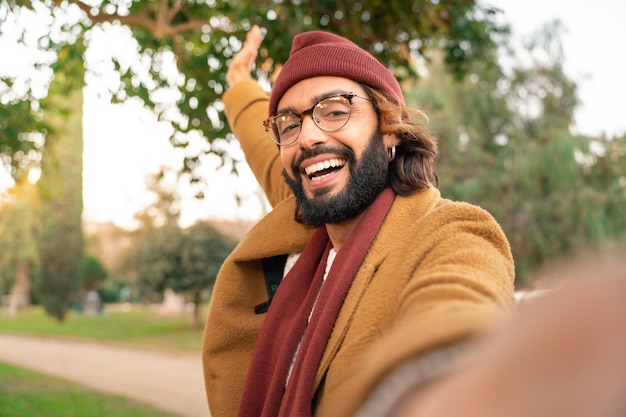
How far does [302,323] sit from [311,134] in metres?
0.65

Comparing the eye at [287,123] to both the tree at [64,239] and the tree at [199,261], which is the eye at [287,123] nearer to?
the tree at [199,261]

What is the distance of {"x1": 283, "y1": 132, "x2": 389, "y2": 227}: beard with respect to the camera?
1954 millimetres

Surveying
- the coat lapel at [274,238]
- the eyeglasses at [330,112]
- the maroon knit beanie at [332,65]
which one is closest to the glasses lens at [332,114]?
the eyeglasses at [330,112]

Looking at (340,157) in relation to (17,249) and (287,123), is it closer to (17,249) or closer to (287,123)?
(287,123)

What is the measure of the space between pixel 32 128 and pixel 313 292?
281 inches

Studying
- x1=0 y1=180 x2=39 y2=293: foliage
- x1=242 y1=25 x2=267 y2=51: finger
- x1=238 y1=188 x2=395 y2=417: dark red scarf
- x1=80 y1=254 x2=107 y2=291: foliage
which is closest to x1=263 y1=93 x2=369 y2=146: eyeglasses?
x1=238 y1=188 x2=395 y2=417: dark red scarf

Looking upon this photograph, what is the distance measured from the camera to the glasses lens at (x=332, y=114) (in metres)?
1.98

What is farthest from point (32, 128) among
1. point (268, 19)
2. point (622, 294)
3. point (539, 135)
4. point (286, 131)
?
point (539, 135)

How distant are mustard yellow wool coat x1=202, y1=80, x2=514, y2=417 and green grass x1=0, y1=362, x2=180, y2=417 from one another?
633cm

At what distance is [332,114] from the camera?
6.54ft

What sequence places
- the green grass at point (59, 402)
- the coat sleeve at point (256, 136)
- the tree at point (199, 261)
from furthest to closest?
the tree at point (199, 261)
the green grass at point (59, 402)
the coat sleeve at point (256, 136)

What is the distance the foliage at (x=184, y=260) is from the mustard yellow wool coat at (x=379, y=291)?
55.6ft

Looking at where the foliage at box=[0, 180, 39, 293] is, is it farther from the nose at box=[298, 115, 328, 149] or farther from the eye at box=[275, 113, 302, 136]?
the nose at box=[298, 115, 328, 149]

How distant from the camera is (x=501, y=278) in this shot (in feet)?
3.77
